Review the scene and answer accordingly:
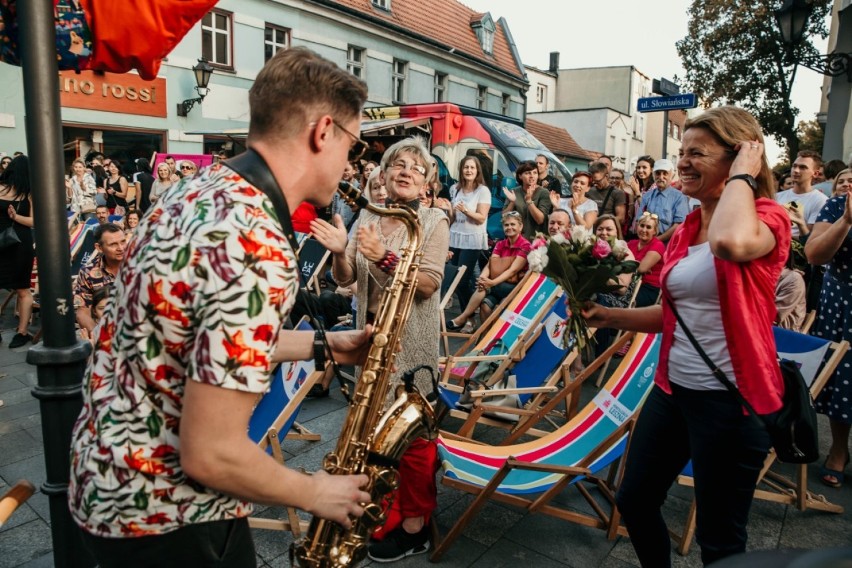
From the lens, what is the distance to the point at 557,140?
3011 centimetres

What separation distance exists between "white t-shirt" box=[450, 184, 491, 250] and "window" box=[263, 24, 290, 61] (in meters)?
11.7

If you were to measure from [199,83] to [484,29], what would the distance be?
15.1 meters

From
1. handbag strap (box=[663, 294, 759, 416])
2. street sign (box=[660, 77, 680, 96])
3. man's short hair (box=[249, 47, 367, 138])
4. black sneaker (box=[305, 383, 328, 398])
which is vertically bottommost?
black sneaker (box=[305, 383, 328, 398])

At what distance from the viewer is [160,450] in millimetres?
1206

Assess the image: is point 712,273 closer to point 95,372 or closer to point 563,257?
point 563,257

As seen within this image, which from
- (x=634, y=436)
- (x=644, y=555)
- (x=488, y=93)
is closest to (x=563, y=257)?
(x=634, y=436)

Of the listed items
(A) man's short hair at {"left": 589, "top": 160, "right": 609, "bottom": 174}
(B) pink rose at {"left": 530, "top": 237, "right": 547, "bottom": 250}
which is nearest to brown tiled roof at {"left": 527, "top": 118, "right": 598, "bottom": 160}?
(A) man's short hair at {"left": 589, "top": 160, "right": 609, "bottom": 174}

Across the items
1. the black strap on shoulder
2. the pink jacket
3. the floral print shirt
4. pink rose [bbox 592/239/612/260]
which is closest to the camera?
the floral print shirt

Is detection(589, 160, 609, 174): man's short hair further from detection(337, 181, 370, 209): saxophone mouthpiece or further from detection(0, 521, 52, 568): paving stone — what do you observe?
detection(0, 521, 52, 568): paving stone

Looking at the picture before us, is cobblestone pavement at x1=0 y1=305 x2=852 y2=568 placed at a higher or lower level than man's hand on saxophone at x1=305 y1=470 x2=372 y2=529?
lower

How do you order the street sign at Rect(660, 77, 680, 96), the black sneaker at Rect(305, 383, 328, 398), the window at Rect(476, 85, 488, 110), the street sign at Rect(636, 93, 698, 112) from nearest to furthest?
1. the black sneaker at Rect(305, 383, 328, 398)
2. the street sign at Rect(636, 93, 698, 112)
3. the street sign at Rect(660, 77, 680, 96)
4. the window at Rect(476, 85, 488, 110)

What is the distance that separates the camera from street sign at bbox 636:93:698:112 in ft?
31.4

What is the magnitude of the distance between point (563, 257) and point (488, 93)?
2474 cm

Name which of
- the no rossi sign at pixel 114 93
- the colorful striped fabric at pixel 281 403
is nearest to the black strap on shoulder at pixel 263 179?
the colorful striped fabric at pixel 281 403
